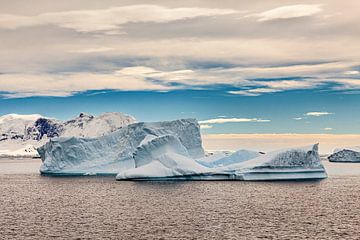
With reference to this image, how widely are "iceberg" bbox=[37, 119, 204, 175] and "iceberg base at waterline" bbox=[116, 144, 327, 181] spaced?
16037 millimetres

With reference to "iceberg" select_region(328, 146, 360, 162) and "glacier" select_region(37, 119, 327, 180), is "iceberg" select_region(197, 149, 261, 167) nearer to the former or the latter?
"glacier" select_region(37, 119, 327, 180)

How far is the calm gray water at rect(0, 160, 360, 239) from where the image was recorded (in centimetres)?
3080

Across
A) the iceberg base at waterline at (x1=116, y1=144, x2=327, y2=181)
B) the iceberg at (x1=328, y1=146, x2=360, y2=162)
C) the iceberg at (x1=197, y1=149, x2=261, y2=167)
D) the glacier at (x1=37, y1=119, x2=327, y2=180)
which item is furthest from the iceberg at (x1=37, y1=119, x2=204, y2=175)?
Answer: the iceberg at (x1=328, y1=146, x2=360, y2=162)

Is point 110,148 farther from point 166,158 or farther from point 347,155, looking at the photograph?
point 347,155

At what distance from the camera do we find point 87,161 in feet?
282

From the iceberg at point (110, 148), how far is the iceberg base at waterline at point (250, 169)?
16.0 m

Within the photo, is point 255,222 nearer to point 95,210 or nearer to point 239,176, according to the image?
point 95,210

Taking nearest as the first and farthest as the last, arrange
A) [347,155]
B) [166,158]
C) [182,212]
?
[182,212], [166,158], [347,155]

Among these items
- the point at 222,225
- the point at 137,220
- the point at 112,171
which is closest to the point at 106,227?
the point at 137,220

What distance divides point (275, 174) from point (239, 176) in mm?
4444

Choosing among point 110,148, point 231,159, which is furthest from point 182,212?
point 110,148

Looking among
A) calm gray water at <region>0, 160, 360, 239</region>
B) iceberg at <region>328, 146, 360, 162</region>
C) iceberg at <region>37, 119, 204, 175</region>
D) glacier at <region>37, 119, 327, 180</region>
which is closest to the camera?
calm gray water at <region>0, 160, 360, 239</region>

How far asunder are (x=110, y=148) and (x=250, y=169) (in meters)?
29.7

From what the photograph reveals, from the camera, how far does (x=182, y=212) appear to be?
1577 inches
